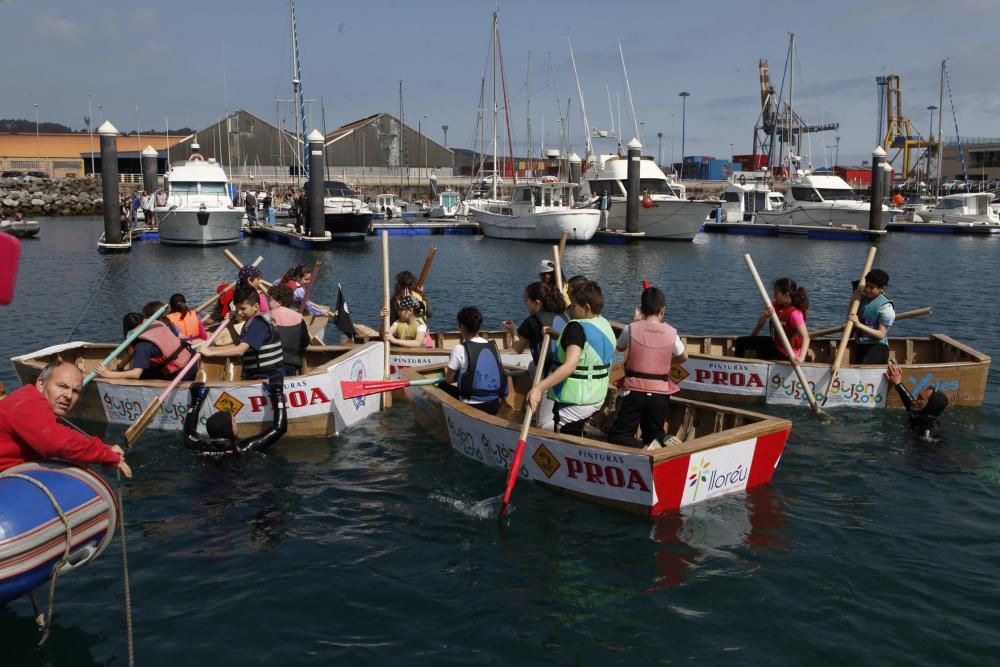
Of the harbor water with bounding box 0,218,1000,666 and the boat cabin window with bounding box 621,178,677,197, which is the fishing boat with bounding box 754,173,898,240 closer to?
the boat cabin window with bounding box 621,178,677,197

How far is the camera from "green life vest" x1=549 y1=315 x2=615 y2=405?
7586 millimetres

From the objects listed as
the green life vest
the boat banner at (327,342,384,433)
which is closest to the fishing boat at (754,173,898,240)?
the boat banner at (327,342,384,433)

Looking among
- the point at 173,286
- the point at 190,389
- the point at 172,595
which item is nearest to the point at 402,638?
the point at 172,595

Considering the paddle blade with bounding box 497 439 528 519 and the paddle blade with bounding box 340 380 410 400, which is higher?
the paddle blade with bounding box 340 380 410 400

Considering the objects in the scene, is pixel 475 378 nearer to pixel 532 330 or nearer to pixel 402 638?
pixel 532 330

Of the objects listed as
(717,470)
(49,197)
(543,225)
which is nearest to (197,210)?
(543,225)

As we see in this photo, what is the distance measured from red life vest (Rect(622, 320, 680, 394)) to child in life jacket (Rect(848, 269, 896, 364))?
4.47m

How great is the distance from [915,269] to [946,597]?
2974 cm

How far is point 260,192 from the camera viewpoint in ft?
244

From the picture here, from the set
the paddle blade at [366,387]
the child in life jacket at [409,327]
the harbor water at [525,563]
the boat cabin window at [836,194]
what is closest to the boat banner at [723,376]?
the harbor water at [525,563]

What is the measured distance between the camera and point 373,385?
9.90 m

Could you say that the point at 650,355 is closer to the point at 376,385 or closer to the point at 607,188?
the point at 376,385

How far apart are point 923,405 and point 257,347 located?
7738mm

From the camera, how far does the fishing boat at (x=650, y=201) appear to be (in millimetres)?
45031
